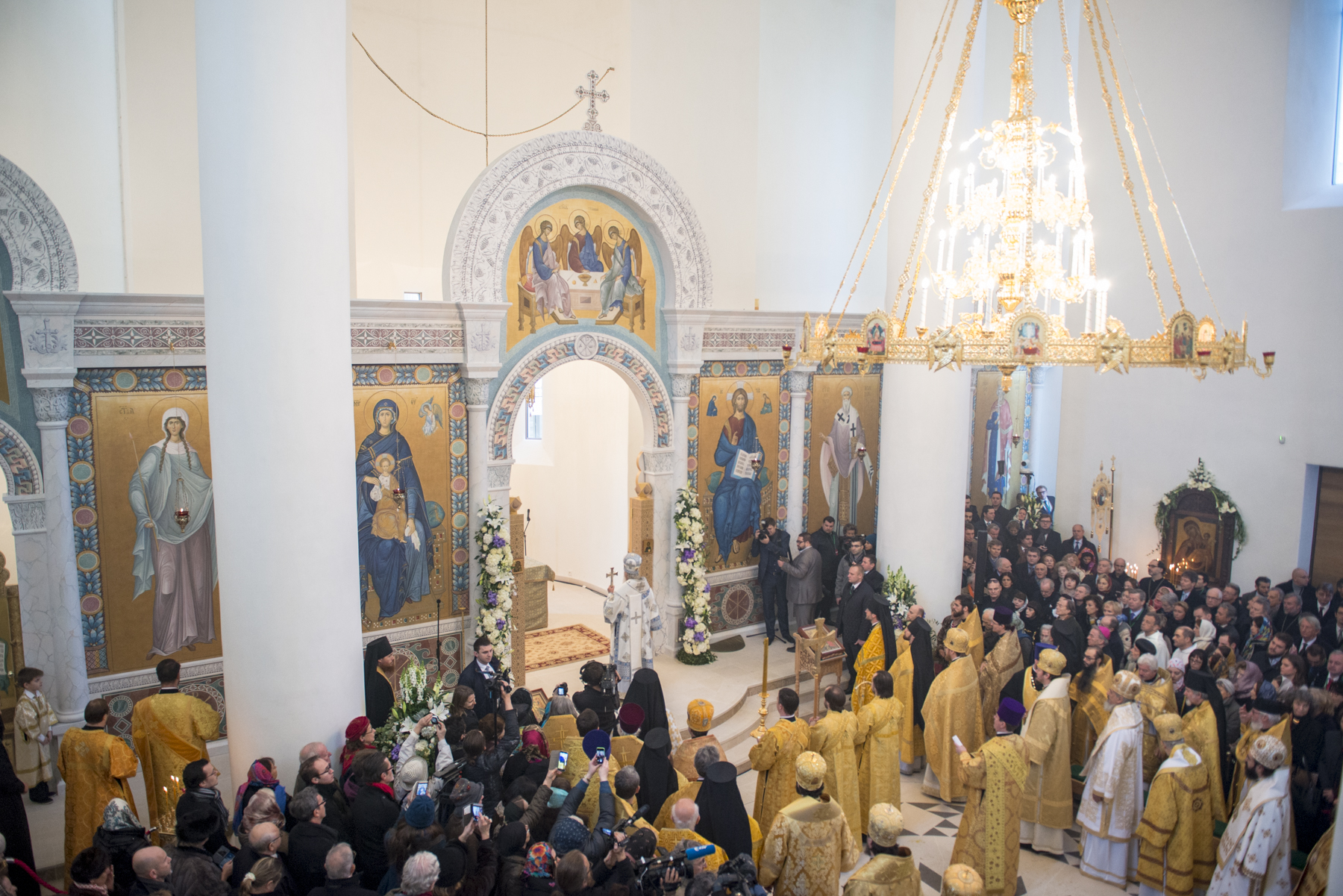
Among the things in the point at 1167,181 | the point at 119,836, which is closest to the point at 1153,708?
the point at 1167,181

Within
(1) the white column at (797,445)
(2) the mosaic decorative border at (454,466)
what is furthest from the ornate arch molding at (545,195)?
(1) the white column at (797,445)

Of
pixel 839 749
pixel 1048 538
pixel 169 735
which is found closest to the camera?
pixel 169 735

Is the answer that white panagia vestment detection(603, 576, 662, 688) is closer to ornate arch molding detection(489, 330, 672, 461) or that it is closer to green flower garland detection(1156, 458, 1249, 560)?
ornate arch molding detection(489, 330, 672, 461)

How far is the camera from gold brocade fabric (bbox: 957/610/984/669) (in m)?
9.42

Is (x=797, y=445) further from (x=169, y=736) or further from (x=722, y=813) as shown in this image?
(x=169, y=736)

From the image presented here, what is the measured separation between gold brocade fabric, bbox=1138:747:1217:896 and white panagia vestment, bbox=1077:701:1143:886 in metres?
0.22

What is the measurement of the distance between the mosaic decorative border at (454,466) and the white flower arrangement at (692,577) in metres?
2.79

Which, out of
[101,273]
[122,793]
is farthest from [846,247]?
[122,793]

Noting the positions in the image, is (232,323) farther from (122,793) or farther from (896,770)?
(896,770)

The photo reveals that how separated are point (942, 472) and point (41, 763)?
32.8 ft

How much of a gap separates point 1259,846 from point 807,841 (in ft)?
10.5

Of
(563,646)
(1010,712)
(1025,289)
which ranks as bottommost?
(563,646)

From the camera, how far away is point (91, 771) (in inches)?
250

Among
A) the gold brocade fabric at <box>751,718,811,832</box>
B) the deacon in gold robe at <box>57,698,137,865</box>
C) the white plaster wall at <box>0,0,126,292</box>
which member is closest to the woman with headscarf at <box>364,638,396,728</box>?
the deacon in gold robe at <box>57,698,137,865</box>
